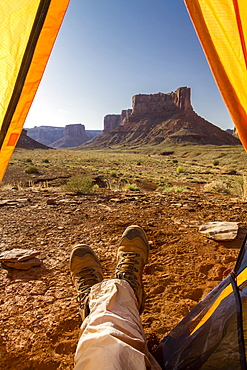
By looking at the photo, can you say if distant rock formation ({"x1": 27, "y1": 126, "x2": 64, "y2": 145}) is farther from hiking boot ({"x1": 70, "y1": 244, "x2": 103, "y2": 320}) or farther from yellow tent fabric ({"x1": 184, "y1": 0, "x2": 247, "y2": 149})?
yellow tent fabric ({"x1": 184, "y1": 0, "x2": 247, "y2": 149})

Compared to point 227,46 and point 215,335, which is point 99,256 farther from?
point 227,46

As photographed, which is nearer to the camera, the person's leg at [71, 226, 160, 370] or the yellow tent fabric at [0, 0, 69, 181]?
the person's leg at [71, 226, 160, 370]

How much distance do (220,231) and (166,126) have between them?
90832mm

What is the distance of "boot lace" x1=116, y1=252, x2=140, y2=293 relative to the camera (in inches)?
69.6

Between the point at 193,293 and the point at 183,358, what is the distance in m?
1.03

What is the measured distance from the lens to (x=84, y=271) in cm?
199

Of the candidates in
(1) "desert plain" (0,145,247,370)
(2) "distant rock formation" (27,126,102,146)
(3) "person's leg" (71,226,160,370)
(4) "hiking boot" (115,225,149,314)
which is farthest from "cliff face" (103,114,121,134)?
(3) "person's leg" (71,226,160,370)

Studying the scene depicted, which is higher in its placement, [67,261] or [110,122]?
[110,122]

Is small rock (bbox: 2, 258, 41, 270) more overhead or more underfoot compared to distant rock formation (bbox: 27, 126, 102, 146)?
more underfoot

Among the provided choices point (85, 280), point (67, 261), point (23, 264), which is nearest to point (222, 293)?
point (85, 280)

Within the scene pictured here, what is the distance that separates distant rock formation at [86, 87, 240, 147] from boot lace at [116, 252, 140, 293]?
237 feet

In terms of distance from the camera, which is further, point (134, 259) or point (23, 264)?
point (23, 264)

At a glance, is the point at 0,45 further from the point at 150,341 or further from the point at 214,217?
the point at 214,217

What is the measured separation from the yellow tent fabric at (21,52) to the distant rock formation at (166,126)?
238 feet
